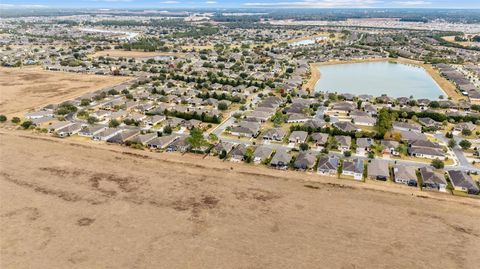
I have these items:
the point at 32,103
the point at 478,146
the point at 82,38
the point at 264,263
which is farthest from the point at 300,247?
the point at 82,38

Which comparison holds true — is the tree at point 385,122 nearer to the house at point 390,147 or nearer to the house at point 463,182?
the house at point 390,147

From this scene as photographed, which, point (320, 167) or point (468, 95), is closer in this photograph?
point (320, 167)

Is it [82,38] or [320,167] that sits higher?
[82,38]

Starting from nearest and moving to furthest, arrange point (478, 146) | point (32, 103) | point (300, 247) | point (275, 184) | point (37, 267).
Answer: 1. point (37, 267)
2. point (300, 247)
3. point (275, 184)
4. point (478, 146)
5. point (32, 103)

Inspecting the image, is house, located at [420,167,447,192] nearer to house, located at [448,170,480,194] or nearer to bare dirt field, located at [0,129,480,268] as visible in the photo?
house, located at [448,170,480,194]

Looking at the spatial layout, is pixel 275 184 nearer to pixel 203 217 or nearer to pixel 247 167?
pixel 247 167

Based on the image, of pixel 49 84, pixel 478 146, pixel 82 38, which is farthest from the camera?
pixel 82 38
